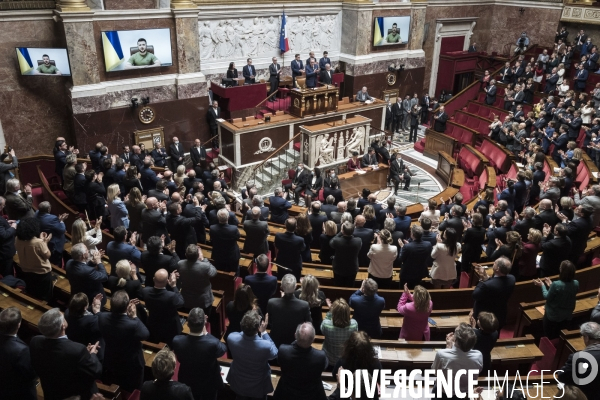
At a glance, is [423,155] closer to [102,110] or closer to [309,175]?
[309,175]

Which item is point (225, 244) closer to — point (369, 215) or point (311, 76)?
point (369, 215)

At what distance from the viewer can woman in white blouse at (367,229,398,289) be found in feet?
18.7

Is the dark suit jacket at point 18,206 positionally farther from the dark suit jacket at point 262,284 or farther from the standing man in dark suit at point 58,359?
the dark suit jacket at point 262,284

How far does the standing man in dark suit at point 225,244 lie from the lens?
5.94 metres

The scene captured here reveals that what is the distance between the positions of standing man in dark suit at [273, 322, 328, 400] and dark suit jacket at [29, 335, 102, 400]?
4.68 feet

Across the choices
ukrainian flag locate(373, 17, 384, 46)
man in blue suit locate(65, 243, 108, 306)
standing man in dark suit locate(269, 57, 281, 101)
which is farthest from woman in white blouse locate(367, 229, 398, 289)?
ukrainian flag locate(373, 17, 384, 46)

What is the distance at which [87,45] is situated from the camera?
1122cm

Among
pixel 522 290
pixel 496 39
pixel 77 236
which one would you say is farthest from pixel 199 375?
pixel 496 39

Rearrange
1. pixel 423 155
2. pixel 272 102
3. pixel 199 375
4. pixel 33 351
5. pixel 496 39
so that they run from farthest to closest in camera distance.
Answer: pixel 496 39 < pixel 423 155 < pixel 272 102 < pixel 199 375 < pixel 33 351

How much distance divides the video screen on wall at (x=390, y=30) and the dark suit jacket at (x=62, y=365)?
1523 cm

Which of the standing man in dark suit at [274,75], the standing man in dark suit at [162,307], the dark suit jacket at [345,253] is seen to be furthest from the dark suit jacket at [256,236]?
the standing man in dark suit at [274,75]

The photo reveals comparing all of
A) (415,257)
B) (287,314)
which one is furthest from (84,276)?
(415,257)

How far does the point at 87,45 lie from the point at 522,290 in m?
10.6

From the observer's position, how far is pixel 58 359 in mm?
3477
